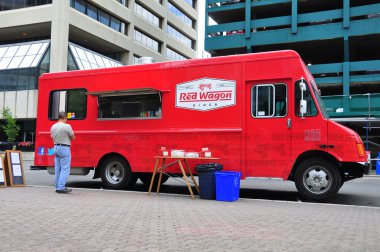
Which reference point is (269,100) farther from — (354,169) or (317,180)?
(354,169)

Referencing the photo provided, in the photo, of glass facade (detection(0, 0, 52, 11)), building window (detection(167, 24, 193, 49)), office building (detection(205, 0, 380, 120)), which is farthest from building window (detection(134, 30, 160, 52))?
glass facade (detection(0, 0, 52, 11))

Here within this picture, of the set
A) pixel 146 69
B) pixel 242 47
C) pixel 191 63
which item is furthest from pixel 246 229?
pixel 242 47

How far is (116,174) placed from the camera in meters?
10.9

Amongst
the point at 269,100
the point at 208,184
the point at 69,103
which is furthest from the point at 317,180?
the point at 69,103

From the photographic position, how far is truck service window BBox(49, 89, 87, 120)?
37.5 feet

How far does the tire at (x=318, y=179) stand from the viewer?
8.62 m

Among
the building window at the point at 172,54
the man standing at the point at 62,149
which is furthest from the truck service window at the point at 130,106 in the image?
the building window at the point at 172,54

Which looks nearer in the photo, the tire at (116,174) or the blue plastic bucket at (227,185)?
the blue plastic bucket at (227,185)

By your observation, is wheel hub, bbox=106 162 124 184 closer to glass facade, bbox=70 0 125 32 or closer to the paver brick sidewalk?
the paver brick sidewalk

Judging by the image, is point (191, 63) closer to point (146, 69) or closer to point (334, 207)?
point (146, 69)

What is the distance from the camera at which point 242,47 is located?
41.6 m

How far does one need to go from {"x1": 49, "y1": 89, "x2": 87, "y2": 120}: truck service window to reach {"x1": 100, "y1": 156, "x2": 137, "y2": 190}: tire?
60.4 inches

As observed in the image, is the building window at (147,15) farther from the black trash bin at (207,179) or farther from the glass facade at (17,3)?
the black trash bin at (207,179)

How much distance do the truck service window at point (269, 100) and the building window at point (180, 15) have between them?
56.8 m
